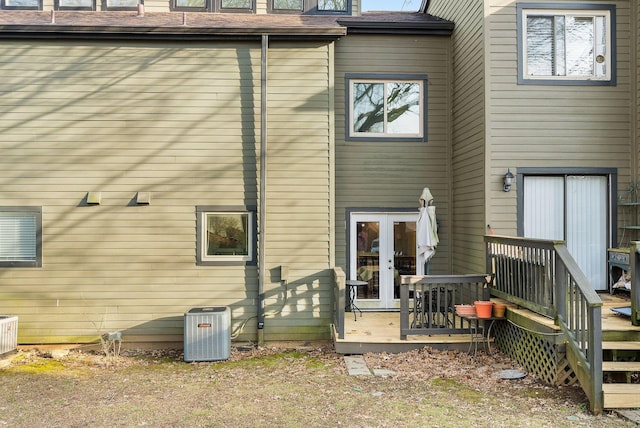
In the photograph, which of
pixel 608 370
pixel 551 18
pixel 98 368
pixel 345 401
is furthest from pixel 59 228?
pixel 551 18

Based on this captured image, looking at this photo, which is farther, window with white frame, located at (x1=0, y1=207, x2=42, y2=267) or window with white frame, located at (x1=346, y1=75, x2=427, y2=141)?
window with white frame, located at (x1=346, y1=75, x2=427, y2=141)

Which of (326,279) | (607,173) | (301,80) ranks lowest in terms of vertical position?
(326,279)

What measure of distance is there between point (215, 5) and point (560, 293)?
7559mm

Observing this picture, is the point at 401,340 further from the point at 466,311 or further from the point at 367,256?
the point at 367,256

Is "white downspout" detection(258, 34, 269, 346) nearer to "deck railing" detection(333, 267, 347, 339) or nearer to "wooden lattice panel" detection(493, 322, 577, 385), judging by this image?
"deck railing" detection(333, 267, 347, 339)

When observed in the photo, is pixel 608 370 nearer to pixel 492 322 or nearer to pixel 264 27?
pixel 492 322

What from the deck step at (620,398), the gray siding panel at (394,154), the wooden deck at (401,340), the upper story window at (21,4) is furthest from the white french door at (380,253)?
the upper story window at (21,4)

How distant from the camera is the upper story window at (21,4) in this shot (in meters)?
8.20

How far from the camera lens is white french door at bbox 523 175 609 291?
7.42m

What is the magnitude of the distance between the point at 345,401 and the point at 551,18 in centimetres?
669

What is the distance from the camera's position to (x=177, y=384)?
5.68 metres

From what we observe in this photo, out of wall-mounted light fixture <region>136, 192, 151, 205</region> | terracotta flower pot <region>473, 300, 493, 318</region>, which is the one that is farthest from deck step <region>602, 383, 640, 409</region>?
wall-mounted light fixture <region>136, 192, 151, 205</region>

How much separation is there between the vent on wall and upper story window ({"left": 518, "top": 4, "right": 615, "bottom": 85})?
609 cm

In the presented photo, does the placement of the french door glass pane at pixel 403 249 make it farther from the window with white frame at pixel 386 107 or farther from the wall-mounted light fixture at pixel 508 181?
the wall-mounted light fixture at pixel 508 181
